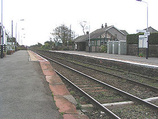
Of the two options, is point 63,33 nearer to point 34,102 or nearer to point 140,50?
point 140,50

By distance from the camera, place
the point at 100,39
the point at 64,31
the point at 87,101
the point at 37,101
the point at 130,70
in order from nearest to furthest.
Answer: the point at 37,101 → the point at 87,101 → the point at 130,70 → the point at 100,39 → the point at 64,31

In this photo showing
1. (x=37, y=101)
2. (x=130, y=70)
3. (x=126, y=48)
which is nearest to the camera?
(x=37, y=101)

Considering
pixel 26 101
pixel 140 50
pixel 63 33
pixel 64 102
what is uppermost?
pixel 63 33

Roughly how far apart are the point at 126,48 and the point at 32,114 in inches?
881

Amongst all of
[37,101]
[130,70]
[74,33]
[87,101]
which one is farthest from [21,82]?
[74,33]

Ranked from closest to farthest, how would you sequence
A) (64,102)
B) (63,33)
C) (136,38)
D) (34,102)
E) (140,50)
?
(34,102) < (64,102) < (140,50) < (136,38) < (63,33)

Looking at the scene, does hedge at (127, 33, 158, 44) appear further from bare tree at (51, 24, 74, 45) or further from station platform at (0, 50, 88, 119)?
bare tree at (51, 24, 74, 45)

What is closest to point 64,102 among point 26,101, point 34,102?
point 34,102


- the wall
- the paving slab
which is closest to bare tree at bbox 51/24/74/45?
the wall

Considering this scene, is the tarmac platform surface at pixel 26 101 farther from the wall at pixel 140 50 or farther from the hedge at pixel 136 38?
the hedge at pixel 136 38

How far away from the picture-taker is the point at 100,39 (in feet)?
116

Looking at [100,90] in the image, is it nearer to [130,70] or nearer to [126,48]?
[130,70]

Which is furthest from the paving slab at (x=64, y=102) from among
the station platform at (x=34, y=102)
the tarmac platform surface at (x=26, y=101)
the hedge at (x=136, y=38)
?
the hedge at (x=136, y=38)

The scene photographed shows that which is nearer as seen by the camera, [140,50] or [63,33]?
[140,50]
